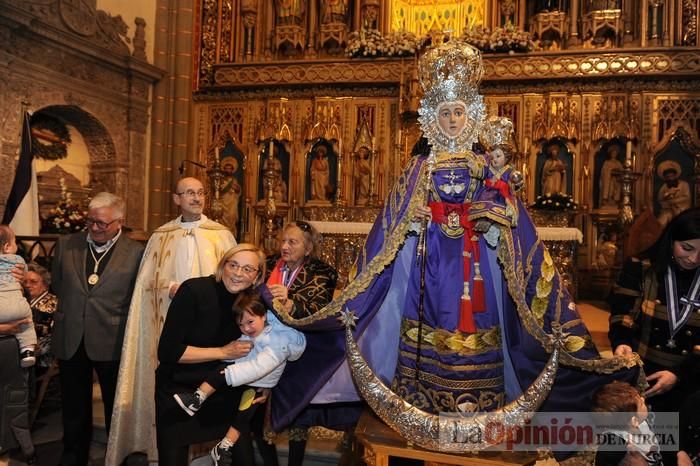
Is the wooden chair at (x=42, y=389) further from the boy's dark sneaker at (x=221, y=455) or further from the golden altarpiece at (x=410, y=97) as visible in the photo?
the golden altarpiece at (x=410, y=97)

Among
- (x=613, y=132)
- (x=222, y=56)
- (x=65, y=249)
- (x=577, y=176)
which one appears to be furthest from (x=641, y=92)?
(x=65, y=249)

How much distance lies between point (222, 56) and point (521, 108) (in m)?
6.42

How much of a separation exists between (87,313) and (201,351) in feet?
4.23

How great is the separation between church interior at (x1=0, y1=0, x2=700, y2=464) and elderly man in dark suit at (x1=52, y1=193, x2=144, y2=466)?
4.77 metres

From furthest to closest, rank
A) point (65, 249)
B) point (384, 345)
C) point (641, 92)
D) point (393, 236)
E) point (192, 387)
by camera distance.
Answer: point (641, 92), point (65, 249), point (384, 345), point (393, 236), point (192, 387)

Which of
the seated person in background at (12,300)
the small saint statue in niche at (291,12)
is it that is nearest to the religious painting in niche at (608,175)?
the small saint statue in niche at (291,12)

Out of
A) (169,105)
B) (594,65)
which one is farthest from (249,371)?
(169,105)

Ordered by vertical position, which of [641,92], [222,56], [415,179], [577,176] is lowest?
[415,179]

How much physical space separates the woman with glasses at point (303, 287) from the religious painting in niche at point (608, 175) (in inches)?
327

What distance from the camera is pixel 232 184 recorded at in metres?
12.0

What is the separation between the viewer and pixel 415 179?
139 inches

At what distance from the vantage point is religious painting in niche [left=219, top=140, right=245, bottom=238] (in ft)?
38.5

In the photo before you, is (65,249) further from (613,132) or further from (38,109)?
(613,132)

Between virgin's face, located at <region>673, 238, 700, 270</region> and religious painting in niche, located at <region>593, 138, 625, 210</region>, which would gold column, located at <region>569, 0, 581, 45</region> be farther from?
virgin's face, located at <region>673, 238, 700, 270</region>
